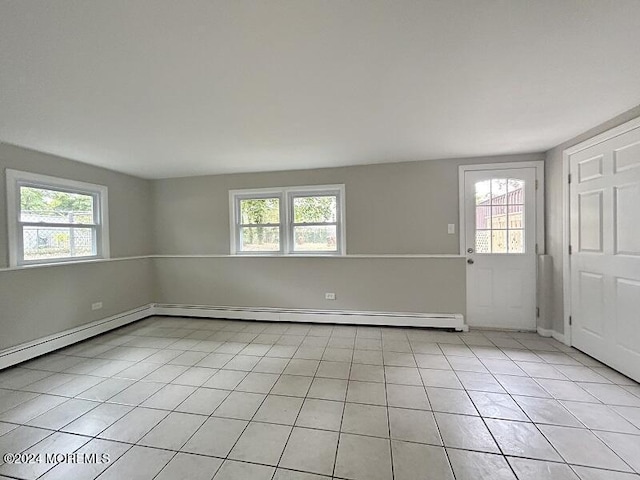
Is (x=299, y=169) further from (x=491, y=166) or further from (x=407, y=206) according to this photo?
(x=491, y=166)

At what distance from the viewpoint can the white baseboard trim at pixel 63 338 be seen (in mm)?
2693

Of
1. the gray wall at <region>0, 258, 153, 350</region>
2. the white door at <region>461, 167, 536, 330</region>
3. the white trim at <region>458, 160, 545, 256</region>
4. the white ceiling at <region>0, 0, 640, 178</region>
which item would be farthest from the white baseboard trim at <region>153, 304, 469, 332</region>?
the white ceiling at <region>0, 0, 640, 178</region>

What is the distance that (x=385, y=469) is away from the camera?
1.48 metres

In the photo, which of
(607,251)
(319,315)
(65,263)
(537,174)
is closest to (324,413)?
(319,315)

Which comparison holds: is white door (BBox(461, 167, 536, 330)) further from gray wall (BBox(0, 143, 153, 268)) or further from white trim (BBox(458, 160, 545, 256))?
gray wall (BBox(0, 143, 153, 268))

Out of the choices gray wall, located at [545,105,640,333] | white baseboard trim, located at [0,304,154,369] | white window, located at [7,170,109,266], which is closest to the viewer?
white baseboard trim, located at [0,304,154,369]

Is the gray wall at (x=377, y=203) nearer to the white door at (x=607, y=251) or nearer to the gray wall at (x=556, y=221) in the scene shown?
the gray wall at (x=556, y=221)

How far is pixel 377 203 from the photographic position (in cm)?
382

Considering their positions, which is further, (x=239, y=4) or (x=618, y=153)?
(x=618, y=153)

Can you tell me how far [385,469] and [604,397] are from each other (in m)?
1.88

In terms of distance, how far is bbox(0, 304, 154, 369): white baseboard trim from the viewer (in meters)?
2.69

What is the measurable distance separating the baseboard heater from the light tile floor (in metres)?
0.16

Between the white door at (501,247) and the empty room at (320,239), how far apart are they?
26 mm

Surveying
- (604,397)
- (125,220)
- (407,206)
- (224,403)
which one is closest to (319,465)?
(224,403)
